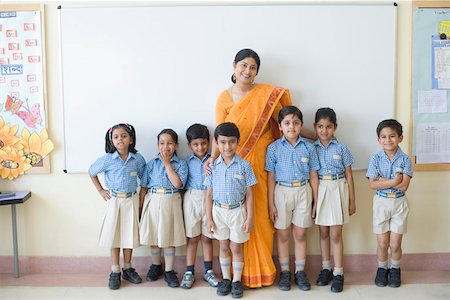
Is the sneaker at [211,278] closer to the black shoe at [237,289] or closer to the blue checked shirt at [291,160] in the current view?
the black shoe at [237,289]

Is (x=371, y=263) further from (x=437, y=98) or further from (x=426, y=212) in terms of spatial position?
(x=437, y=98)

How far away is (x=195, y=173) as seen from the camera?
3.07 m

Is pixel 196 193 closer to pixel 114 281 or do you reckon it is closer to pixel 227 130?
pixel 227 130

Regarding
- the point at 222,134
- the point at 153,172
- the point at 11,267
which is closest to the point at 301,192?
the point at 222,134

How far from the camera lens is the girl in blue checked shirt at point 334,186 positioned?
301 centimetres

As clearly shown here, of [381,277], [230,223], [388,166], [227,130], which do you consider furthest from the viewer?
[381,277]

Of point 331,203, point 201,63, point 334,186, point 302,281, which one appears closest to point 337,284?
point 302,281

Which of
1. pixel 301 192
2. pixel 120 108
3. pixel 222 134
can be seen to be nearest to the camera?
pixel 222 134

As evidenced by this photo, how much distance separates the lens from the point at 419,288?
304cm

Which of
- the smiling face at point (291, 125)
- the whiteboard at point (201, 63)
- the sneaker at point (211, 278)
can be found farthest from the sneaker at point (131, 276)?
the smiling face at point (291, 125)

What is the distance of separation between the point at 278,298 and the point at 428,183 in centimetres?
132

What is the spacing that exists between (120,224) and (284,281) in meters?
1.09

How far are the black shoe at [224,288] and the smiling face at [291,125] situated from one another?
0.97 meters

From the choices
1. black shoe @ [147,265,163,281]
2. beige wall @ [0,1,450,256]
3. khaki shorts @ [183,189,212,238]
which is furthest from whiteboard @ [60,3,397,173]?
black shoe @ [147,265,163,281]
